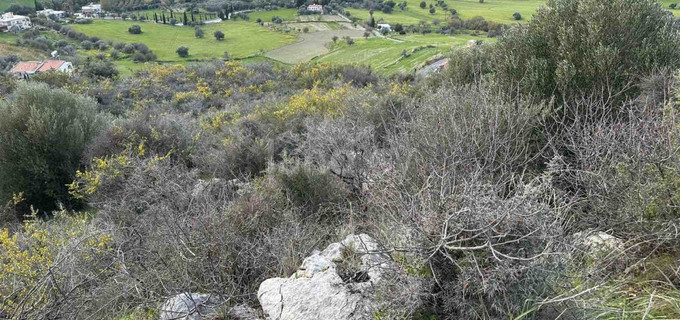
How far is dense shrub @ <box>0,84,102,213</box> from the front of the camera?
31.1ft

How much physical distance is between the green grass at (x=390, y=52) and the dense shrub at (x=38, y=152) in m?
26.3

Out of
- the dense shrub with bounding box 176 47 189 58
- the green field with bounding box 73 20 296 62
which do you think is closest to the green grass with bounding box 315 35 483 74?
the green field with bounding box 73 20 296 62

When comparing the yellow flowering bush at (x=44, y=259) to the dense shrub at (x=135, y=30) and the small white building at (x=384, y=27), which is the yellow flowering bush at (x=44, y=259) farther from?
the dense shrub at (x=135, y=30)

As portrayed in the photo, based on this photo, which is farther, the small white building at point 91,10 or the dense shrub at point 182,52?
the small white building at point 91,10

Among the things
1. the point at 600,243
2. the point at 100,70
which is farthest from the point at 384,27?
the point at 600,243

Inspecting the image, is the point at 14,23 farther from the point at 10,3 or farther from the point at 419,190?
the point at 419,190

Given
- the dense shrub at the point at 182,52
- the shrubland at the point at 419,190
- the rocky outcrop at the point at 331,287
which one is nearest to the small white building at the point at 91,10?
the dense shrub at the point at 182,52

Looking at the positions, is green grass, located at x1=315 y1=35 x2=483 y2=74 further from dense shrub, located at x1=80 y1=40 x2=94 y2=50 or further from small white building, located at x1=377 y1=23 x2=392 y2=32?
dense shrub, located at x1=80 y1=40 x2=94 y2=50

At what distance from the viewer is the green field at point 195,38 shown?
49.7 meters

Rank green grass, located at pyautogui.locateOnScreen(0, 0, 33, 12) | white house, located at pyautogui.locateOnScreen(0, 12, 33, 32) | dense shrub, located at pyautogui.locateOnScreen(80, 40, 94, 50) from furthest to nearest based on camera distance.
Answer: green grass, located at pyautogui.locateOnScreen(0, 0, 33, 12) → white house, located at pyautogui.locateOnScreen(0, 12, 33, 32) → dense shrub, located at pyautogui.locateOnScreen(80, 40, 94, 50)

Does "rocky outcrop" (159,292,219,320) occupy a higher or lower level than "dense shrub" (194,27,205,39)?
higher

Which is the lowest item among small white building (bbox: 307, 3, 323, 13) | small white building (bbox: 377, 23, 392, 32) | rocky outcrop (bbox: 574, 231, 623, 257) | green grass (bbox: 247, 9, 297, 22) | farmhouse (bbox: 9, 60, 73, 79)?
farmhouse (bbox: 9, 60, 73, 79)

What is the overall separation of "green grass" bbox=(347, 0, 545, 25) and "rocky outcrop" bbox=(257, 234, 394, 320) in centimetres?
6002

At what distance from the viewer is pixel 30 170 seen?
31.0 feet
